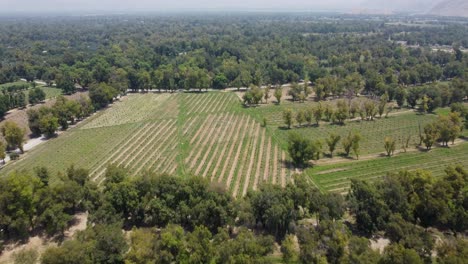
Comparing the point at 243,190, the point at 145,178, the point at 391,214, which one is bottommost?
the point at 243,190

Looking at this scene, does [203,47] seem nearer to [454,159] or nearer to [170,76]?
[170,76]

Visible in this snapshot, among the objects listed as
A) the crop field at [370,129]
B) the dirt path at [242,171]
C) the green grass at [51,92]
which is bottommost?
the dirt path at [242,171]

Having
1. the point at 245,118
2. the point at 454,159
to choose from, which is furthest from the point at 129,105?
the point at 454,159

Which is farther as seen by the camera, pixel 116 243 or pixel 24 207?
pixel 24 207

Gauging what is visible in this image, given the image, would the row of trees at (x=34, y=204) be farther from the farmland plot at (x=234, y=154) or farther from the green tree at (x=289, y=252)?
the green tree at (x=289, y=252)

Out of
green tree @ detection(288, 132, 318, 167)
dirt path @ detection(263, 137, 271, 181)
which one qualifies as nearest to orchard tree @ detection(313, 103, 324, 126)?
dirt path @ detection(263, 137, 271, 181)

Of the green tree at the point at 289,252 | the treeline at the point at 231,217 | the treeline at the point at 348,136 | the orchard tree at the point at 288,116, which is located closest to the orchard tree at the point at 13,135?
the treeline at the point at 231,217
